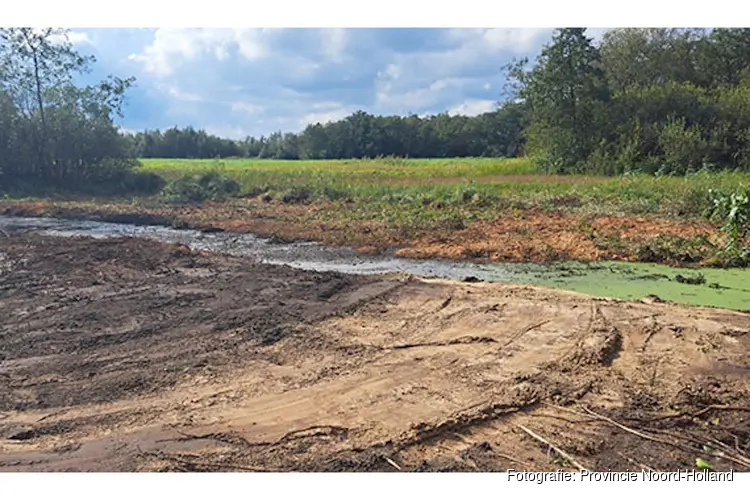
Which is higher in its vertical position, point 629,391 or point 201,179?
point 201,179

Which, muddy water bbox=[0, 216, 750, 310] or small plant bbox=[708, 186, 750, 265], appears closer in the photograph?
muddy water bbox=[0, 216, 750, 310]

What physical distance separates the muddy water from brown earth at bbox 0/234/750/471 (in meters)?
1.22

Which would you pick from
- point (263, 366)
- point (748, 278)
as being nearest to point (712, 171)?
point (748, 278)

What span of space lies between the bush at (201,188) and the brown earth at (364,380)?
616 inches

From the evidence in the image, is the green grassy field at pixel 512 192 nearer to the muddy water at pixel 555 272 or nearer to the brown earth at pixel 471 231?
the brown earth at pixel 471 231

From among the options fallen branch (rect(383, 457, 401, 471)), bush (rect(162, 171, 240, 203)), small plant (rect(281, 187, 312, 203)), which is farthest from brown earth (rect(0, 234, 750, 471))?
bush (rect(162, 171, 240, 203))

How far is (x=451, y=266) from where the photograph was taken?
10.3 m

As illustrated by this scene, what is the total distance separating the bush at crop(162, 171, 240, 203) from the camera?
2323 cm

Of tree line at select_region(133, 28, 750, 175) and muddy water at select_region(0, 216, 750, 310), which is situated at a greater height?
tree line at select_region(133, 28, 750, 175)

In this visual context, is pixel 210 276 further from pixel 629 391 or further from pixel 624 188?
pixel 624 188

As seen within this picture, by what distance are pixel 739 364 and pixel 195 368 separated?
14.6 feet

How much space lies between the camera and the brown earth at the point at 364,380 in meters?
3.76
